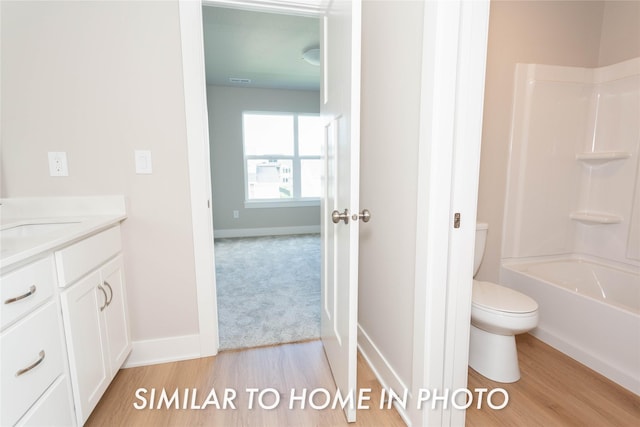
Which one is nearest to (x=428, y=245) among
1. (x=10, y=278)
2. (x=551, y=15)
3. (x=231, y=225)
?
(x=10, y=278)

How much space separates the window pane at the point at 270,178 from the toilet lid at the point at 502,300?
3714 millimetres

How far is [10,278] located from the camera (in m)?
0.86

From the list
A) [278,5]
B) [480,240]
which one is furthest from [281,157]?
[480,240]

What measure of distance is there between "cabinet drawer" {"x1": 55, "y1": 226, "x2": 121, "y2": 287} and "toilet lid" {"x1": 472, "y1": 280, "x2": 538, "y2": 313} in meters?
1.80

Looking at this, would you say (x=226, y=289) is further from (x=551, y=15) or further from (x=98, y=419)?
(x=551, y=15)

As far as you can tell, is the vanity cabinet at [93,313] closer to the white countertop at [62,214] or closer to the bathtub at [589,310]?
the white countertop at [62,214]

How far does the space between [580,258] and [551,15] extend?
1.73 metres

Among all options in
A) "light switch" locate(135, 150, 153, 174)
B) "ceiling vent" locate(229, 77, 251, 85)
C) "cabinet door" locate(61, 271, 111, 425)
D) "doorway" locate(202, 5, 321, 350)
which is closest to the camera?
"cabinet door" locate(61, 271, 111, 425)

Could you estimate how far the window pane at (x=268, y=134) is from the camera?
480 cm

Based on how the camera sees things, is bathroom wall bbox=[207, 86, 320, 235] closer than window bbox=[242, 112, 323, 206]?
Yes

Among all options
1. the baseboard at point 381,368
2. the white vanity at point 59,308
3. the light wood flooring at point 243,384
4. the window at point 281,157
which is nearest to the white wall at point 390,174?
the baseboard at point 381,368

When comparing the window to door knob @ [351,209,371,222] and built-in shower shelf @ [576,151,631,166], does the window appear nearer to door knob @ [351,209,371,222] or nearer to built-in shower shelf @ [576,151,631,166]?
built-in shower shelf @ [576,151,631,166]

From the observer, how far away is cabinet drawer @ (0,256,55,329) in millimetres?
843

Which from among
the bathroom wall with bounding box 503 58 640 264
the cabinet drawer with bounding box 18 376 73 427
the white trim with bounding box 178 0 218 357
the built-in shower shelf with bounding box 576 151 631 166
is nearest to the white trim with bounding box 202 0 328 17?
the white trim with bounding box 178 0 218 357
